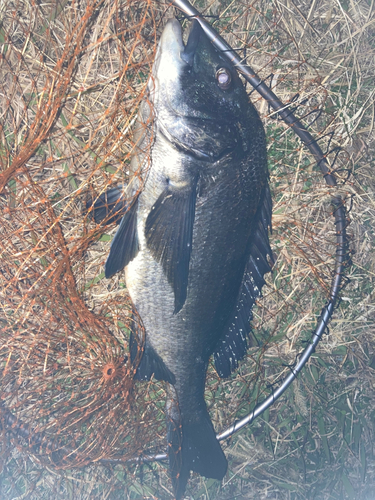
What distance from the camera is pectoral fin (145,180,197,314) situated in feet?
5.54

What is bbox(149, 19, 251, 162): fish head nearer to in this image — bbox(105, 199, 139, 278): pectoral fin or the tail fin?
bbox(105, 199, 139, 278): pectoral fin

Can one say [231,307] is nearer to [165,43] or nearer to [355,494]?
[165,43]

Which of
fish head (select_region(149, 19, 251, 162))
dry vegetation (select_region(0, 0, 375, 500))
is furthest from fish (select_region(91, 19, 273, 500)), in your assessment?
dry vegetation (select_region(0, 0, 375, 500))

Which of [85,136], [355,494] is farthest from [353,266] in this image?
[85,136]

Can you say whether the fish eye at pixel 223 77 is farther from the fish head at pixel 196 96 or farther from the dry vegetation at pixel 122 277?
the dry vegetation at pixel 122 277

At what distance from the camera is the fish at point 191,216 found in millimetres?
1598

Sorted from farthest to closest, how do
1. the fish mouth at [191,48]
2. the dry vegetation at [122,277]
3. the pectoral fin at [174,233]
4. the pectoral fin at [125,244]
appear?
the dry vegetation at [122,277] → the pectoral fin at [125,244] → the pectoral fin at [174,233] → the fish mouth at [191,48]

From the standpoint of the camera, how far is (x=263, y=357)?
2449 millimetres

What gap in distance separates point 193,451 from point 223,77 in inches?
92.4

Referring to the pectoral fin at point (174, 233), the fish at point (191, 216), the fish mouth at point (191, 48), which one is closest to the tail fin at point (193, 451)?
the fish at point (191, 216)

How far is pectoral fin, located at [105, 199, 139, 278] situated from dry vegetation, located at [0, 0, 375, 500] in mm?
221

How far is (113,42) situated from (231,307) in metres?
1.86

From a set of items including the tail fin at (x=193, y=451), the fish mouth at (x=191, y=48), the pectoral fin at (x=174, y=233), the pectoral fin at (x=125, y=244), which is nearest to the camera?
the fish mouth at (x=191, y=48)

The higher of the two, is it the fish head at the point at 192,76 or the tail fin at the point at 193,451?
the fish head at the point at 192,76
